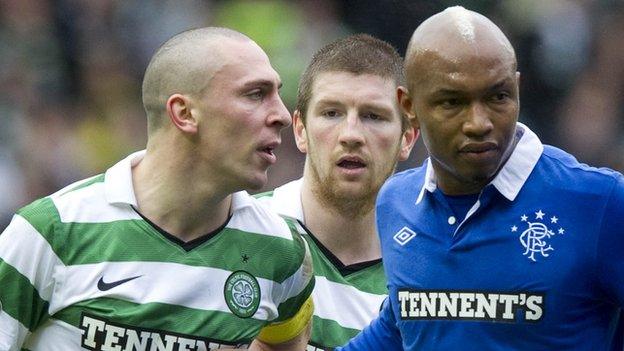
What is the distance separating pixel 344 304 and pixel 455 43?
1.85 meters

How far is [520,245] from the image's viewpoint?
401cm

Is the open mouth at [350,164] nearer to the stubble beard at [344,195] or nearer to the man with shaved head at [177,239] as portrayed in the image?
the stubble beard at [344,195]

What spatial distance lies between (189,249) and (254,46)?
77 cm

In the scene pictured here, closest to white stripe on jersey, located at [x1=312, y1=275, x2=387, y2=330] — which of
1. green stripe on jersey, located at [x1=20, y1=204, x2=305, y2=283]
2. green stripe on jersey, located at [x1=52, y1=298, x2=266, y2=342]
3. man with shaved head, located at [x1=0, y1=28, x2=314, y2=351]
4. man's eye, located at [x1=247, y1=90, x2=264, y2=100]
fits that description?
man with shaved head, located at [x1=0, y1=28, x2=314, y2=351]

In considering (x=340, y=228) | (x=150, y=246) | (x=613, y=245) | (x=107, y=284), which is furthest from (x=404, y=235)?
(x=340, y=228)

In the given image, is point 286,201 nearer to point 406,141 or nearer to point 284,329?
point 406,141

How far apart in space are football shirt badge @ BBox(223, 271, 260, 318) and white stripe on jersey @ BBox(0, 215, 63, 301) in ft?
2.04

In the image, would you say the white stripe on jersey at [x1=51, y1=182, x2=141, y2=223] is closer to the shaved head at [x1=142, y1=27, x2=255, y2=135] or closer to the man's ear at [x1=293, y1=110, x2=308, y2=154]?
the shaved head at [x1=142, y1=27, x2=255, y2=135]

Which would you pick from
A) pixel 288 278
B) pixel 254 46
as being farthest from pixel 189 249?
pixel 254 46

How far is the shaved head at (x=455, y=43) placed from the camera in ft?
13.0

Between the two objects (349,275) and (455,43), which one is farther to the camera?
(349,275)

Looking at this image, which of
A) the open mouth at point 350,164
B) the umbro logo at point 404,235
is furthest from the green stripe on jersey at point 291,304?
the open mouth at point 350,164

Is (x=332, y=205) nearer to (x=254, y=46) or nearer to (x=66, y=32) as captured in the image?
(x=254, y=46)

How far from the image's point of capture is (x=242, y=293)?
4.64m
